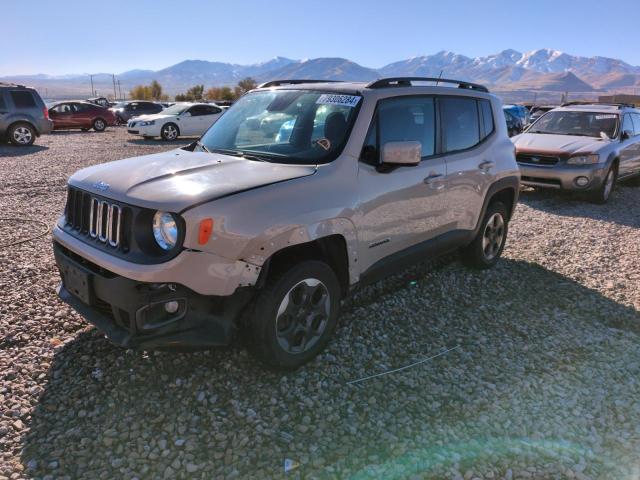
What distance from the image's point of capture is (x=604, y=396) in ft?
10.7

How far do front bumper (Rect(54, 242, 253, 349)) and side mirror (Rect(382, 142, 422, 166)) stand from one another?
4.43 ft

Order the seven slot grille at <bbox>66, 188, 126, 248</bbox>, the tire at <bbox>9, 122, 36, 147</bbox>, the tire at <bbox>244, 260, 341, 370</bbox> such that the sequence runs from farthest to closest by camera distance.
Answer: the tire at <bbox>9, 122, 36, 147</bbox>, the tire at <bbox>244, 260, 341, 370</bbox>, the seven slot grille at <bbox>66, 188, 126, 248</bbox>

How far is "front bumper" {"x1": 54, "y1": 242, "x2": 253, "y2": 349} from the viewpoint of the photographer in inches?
107

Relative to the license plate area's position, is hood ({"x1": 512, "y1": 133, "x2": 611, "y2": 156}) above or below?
above

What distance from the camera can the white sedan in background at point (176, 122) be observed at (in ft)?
63.2

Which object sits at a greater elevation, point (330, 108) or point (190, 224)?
point (330, 108)

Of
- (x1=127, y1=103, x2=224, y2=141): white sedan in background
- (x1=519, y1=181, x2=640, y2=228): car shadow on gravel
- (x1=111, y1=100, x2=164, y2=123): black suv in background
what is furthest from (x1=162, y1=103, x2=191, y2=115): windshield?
(x1=519, y1=181, x2=640, y2=228): car shadow on gravel

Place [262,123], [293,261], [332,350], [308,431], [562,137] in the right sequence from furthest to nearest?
1. [562,137]
2. [262,123]
3. [332,350]
4. [293,261]
5. [308,431]

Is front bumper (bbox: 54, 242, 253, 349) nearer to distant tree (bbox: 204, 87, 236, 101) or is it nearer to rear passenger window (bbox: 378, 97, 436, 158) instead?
rear passenger window (bbox: 378, 97, 436, 158)

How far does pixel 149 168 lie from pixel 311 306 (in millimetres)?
1418

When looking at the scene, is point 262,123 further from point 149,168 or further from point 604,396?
point 604,396

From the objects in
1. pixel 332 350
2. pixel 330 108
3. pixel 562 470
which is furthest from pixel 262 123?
pixel 562 470

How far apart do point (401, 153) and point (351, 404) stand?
168 cm

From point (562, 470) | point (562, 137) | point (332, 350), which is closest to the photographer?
point (562, 470)
